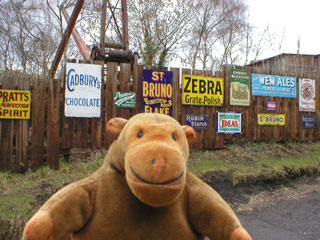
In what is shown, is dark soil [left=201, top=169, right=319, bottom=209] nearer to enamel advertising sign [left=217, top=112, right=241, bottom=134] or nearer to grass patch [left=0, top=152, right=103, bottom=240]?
enamel advertising sign [left=217, top=112, right=241, bottom=134]

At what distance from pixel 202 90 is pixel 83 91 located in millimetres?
2907

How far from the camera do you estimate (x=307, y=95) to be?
26.2 ft

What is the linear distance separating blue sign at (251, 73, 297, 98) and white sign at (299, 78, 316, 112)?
0.89 ft

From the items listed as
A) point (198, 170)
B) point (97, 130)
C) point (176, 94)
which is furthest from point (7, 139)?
point (198, 170)

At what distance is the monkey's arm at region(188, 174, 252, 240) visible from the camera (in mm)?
1496

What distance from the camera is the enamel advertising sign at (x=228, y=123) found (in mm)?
6684

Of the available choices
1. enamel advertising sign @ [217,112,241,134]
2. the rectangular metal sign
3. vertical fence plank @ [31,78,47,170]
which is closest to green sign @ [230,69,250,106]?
enamel advertising sign @ [217,112,241,134]

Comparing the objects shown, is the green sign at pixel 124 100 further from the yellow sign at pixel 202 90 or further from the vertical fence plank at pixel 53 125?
the yellow sign at pixel 202 90

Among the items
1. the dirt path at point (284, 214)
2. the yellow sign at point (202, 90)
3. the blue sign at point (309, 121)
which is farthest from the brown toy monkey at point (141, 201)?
the blue sign at point (309, 121)

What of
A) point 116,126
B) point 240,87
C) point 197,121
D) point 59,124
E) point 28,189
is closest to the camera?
point 116,126

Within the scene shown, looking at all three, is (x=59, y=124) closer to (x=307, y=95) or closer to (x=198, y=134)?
(x=198, y=134)

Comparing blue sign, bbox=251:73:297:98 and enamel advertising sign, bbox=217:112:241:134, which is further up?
blue sign, bbox=251:73:297:98

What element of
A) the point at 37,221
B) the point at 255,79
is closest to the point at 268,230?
the point at 37,221

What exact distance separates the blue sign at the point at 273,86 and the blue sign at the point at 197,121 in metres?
1.81
